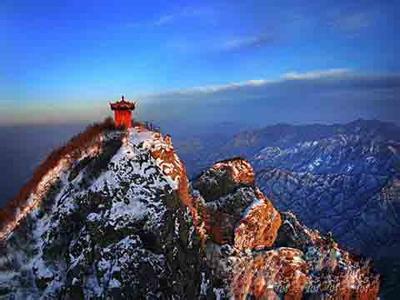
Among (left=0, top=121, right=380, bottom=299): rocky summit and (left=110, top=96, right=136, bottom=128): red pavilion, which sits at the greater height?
(left=110, top=96, right=136, bottom=128): red pavilion

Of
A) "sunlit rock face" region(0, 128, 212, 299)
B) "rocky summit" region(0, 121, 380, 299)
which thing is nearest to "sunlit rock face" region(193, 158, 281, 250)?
"rocky summit" region(0, 121, 380, 299)

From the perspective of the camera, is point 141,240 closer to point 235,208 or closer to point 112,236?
point 112,236

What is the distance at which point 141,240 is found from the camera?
2461 inches

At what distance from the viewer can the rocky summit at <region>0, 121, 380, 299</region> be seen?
61.7 meters

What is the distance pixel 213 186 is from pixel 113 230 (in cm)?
2438

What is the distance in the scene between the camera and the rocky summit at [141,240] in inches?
2427

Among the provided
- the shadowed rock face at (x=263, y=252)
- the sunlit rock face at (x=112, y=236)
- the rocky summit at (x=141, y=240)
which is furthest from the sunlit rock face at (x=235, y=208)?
the sunlit rock face at (x=112, y=236)

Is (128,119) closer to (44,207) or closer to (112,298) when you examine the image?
(44,207)

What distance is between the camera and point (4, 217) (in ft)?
240

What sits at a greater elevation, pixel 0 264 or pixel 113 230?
pixel 113 230

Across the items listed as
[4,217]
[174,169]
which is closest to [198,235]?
[174,169]

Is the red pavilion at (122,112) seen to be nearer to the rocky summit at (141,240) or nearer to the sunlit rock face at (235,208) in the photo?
the rocky summit at (141,240)

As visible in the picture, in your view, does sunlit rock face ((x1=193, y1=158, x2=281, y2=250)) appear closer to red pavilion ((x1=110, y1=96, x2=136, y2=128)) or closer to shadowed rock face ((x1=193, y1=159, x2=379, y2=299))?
shadowed rock face ((x1=193, y1=159, x2=379, y2=299))

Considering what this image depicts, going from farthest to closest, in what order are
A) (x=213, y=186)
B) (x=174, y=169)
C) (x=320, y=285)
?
1. (x=213, y=186)
2. (x=320, y=285)
3. (x=174, y=169)
